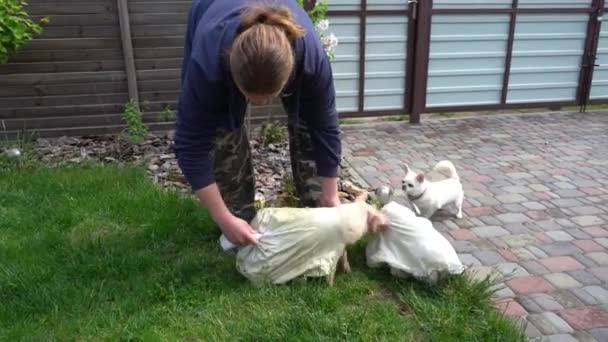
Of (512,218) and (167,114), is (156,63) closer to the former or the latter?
(167,114)

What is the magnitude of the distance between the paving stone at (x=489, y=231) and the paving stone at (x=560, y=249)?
243mm

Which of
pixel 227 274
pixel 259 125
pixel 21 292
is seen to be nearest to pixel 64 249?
pixel 21 292

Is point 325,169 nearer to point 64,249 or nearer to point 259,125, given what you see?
point 64,249

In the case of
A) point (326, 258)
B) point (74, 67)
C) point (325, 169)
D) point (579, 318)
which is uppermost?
point (74, 67)

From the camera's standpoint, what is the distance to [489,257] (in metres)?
2.88

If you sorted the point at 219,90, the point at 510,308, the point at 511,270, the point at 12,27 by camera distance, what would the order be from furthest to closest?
the point at 12,27, the point at 511,270, the point at 510,308, the point at 219,90

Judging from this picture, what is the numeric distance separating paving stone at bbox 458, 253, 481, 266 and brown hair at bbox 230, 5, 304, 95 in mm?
1502

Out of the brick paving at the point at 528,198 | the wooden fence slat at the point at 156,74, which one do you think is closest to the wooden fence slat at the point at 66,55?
the wooden fence slat at the point at 156,74

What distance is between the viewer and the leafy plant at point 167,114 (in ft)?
15.9

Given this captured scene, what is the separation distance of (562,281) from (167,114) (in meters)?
3.43

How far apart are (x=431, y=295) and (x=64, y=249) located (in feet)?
5.77

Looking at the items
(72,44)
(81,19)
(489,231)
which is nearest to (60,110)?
(72,44)

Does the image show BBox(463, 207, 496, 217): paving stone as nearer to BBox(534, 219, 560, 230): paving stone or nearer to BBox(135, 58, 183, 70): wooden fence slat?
BBox(534, 219, 560, 230): paving stone

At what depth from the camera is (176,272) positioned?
2.56 m
